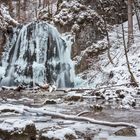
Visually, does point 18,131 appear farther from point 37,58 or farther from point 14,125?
point 37,58

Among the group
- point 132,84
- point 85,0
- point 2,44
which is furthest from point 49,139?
point 85,0

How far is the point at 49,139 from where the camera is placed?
6582 millimetres

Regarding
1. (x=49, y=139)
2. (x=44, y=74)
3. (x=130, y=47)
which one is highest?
(x=130, y=47)

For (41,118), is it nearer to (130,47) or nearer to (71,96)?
(71,96)

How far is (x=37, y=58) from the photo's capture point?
23531 mm

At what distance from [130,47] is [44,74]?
5492 mm

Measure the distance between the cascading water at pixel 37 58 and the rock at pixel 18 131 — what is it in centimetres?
1545

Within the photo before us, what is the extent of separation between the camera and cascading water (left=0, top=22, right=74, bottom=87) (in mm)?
22688

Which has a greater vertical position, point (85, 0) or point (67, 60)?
point (85, 0)

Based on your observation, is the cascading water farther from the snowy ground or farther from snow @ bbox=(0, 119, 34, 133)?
snow @ bbox=(0, 119, 34, 133)

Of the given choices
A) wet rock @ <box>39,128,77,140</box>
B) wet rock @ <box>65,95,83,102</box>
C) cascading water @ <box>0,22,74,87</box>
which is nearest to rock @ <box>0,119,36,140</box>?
wet rock @ <box>39,128,77,140</box>

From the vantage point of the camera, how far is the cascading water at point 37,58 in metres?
22.7

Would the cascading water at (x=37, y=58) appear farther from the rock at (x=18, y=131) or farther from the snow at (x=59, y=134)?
the rock at (x=18, y=131)

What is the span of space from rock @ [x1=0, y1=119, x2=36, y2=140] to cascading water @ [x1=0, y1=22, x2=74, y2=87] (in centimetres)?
1545
